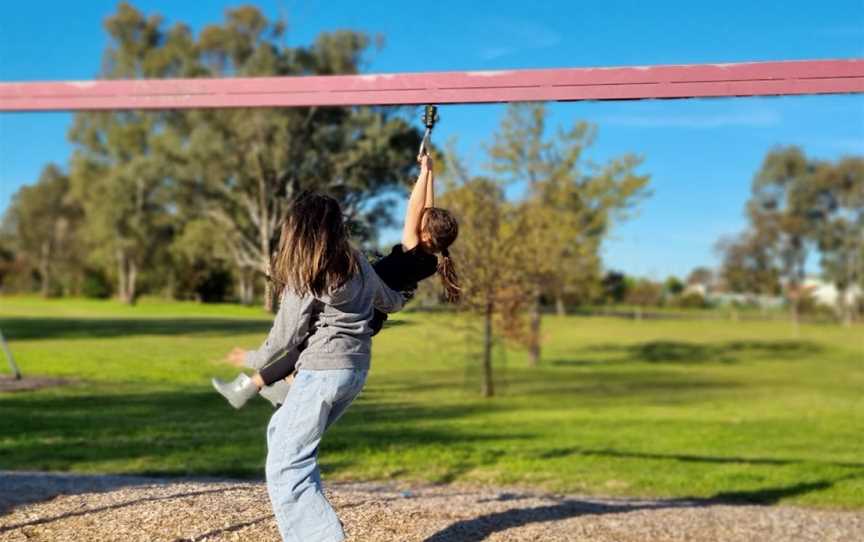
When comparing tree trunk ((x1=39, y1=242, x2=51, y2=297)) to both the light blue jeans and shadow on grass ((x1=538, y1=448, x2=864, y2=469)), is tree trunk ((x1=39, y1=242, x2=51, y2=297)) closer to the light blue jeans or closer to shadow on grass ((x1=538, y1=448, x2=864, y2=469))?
shadow on grass ((x1=538, y1=448, x2=864, y2=469))

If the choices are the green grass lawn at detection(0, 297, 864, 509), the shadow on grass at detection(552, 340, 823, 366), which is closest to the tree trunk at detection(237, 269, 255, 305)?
the green grass lawn at detection(0, 297, 864, 509)

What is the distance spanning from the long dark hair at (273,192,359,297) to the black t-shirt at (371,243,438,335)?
359mm

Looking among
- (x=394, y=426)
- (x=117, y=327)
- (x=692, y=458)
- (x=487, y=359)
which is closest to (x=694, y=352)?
(x=487, y=359)

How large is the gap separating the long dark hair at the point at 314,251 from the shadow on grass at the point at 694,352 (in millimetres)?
24462

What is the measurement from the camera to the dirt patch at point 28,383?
8891mm

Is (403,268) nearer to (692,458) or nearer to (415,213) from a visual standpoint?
(415,213)

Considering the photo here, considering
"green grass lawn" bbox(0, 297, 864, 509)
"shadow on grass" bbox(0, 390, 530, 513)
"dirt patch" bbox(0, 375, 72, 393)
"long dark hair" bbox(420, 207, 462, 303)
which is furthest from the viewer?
"dirt patch" bbox(0, 375, 72, 393)

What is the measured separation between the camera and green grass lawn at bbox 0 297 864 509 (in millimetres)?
8750

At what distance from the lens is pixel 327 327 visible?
12.4 feet

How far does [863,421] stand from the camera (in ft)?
53.9

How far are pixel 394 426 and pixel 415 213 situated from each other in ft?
23.2

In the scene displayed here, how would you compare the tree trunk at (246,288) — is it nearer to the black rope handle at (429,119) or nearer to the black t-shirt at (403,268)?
the black rope handle at (429,119)

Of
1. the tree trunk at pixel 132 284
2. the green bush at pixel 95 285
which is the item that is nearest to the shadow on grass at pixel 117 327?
the tree trunk at pixel 132 284

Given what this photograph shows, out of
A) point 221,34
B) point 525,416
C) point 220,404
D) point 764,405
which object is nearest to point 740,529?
point 220,404
